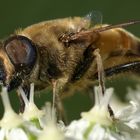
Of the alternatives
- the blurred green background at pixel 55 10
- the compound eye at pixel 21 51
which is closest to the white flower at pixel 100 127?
the compound eye at pixel 21 51

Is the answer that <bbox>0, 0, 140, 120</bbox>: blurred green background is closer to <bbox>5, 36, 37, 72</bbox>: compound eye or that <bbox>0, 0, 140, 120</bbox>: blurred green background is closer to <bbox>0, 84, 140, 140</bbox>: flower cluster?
<bbox>5, 36, 37, 72</bbox>: compound eye

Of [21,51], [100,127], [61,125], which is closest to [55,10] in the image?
[21,51]

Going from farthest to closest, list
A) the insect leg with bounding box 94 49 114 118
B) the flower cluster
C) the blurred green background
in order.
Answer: the blurred green background, the insect leg with bounding box 94 49 114 118, the flower cluster

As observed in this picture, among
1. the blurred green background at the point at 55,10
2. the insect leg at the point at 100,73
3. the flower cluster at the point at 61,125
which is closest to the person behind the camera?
the flower cluster at the point at 61,125

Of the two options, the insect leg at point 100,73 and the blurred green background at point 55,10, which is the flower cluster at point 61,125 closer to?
the insect leg at point 100,73

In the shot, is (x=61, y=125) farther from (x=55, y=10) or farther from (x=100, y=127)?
(x=55, y=10)

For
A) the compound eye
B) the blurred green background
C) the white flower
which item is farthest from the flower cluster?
the blurred green background
